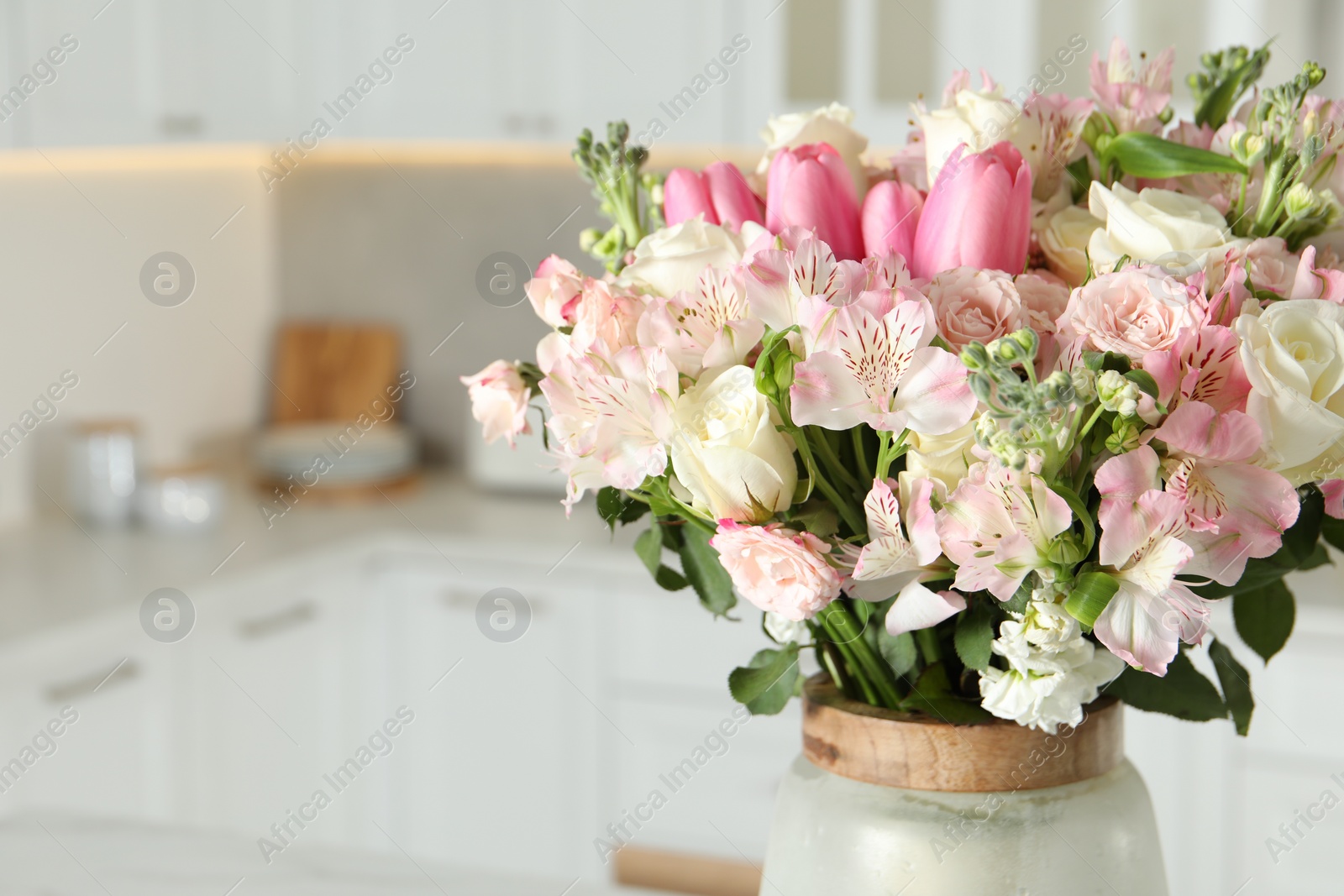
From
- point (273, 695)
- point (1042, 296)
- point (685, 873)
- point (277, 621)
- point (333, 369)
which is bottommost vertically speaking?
point (685, 873)

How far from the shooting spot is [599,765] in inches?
93.9

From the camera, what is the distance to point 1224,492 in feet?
1.59

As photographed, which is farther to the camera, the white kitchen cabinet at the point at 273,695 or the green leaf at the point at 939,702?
the white kitchen cabinet at the point at 273,695

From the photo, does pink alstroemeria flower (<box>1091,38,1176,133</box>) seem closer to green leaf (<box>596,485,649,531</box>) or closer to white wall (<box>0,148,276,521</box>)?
green leaf (<box>596,485,649,531</box>)

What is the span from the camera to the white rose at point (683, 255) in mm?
543

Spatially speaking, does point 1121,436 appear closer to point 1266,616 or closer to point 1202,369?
point 1202,369

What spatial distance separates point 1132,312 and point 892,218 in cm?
11

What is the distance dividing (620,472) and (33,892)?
1.83ft

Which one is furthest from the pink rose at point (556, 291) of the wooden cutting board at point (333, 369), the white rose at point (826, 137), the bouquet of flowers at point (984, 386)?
the wooden cutting board at point (333, 369)

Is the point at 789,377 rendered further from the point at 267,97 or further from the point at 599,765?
the point at 267,97

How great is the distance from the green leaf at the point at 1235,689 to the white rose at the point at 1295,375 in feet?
0.50

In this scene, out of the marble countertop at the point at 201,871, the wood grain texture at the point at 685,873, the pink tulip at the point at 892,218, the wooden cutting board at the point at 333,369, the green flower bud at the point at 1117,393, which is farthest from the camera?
the wooden cutting board at the point at 333,369

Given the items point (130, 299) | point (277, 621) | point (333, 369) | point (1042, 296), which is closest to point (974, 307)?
point (1042, 296)

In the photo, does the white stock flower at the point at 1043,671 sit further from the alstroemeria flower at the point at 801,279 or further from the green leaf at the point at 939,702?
the alstroemeria flower at the point at 801,279
